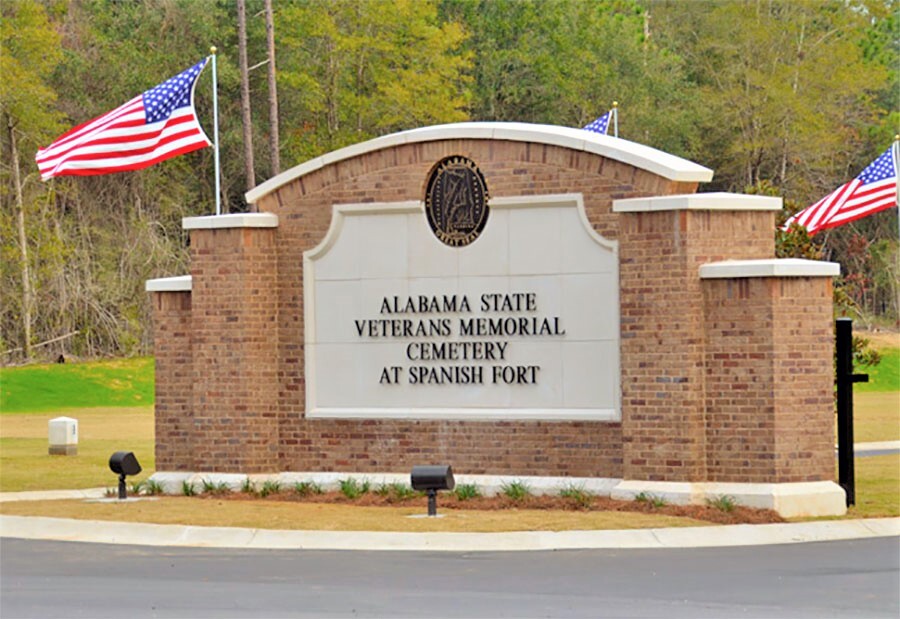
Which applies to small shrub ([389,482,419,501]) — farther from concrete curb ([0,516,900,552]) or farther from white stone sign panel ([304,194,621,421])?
concrete curb ([0,516,900,552])

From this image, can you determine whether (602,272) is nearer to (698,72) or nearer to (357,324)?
(357,324)

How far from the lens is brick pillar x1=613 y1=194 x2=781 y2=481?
19.2 m

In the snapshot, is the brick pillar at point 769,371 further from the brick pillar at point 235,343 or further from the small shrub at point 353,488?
the brick pillar at point 235,343

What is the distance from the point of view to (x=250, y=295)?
21.5 meters

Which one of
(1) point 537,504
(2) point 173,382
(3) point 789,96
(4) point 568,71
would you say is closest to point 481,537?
(1) point 537,504

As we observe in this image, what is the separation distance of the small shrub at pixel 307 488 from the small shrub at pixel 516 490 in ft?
7.86

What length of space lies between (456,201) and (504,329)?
→ 1.64m

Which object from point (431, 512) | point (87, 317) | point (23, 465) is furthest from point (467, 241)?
point (87, 317)

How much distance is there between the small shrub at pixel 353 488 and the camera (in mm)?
20766

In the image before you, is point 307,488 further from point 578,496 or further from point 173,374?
point 578,496

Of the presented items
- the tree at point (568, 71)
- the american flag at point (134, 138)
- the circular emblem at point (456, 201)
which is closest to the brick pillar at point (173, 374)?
the american flag at point (134, 138)

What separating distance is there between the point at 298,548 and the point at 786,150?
50555mm

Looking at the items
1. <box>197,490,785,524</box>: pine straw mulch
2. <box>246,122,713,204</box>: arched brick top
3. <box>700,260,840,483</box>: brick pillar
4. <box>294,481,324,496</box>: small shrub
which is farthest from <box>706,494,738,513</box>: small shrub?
<box>294,481,324,496</box>: small shrub

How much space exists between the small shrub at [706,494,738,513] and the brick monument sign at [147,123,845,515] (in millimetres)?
A: 87
